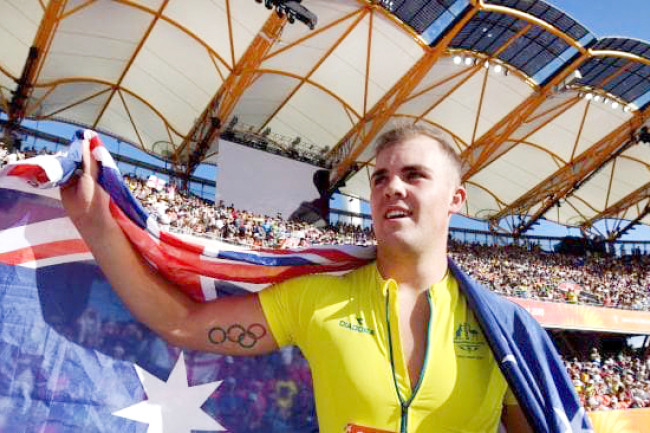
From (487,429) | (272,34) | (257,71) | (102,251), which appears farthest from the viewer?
(257,71)

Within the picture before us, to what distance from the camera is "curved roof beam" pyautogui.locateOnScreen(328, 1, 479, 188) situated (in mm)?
18188

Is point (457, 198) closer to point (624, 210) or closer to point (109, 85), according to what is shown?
point (109, 85)

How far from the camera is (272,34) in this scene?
17.2 m

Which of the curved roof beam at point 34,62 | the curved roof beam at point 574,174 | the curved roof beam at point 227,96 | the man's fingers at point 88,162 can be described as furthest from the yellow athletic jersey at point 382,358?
the curved roof beam at point 574,174

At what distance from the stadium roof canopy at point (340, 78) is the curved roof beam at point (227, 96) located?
0.06m

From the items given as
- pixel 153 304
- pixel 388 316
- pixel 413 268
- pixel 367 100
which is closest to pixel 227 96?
pixel 367 100

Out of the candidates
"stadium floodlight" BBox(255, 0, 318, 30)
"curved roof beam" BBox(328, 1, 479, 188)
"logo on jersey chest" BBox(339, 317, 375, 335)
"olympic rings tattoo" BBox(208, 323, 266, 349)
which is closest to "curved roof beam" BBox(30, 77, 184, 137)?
"curved roof beam" BBox(328, 1, 479, 188)

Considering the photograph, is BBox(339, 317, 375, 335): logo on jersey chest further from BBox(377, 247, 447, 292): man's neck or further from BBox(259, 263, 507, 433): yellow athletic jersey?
BBox(377, 247, 447, 292): man's neck

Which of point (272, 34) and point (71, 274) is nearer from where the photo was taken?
point (71, 274)

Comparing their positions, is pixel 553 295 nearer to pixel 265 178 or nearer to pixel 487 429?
pixel 265 178

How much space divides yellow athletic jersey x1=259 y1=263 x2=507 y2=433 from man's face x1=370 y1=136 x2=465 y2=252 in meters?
0.22

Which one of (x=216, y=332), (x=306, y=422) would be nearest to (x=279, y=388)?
(x=306, y=422)

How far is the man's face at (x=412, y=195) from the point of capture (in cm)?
203

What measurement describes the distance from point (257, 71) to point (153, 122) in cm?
665
